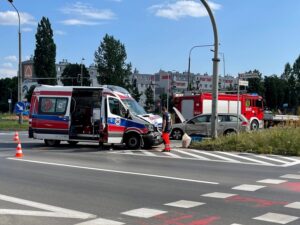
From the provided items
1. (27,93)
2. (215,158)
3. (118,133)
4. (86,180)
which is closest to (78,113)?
(118,133)

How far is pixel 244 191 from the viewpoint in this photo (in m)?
8.95

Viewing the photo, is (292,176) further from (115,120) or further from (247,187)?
(115,120)

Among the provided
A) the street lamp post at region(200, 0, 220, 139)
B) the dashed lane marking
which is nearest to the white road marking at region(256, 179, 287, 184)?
the dashed lane marking

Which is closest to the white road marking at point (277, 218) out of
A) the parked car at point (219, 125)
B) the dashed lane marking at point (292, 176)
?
the dashed lane marking at point (292, 176)

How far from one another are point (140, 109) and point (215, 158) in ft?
17.1

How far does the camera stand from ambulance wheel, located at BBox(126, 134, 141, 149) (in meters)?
18.0

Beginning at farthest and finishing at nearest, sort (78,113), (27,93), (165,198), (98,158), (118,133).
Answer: (27,93) < (78,113) < (118,133) < (98,158) < (165,198)

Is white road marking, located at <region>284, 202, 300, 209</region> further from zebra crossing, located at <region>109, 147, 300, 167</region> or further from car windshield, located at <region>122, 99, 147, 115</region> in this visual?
car windshield, located at <region>122, 99, 147, 115</region>

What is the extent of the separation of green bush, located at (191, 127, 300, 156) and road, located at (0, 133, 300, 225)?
167 cm

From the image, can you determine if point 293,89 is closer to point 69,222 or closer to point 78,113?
point 78,113

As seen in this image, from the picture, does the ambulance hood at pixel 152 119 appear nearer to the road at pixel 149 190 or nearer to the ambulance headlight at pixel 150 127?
the ambulance headlight at pixel 150 127

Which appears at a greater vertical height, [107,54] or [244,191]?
[107,54]

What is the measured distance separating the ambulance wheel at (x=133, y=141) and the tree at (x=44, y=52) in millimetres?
76665

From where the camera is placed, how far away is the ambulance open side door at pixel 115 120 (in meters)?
18.0
